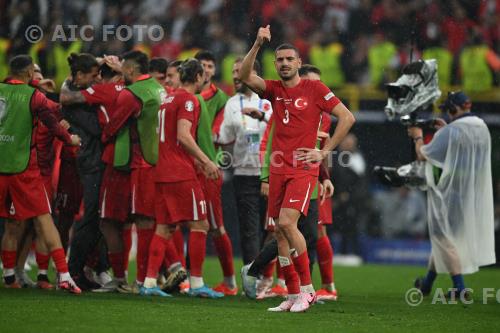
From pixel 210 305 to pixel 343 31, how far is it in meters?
9.77

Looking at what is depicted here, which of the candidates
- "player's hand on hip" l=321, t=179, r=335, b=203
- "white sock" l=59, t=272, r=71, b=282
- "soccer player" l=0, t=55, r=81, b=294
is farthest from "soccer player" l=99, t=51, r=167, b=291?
"player's hand on hip" l=321, t=179, r=335, b=203

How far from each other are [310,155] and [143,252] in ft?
8.37

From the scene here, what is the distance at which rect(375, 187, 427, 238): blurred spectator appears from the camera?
64.2 ft

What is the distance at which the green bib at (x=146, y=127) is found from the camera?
1025 cm

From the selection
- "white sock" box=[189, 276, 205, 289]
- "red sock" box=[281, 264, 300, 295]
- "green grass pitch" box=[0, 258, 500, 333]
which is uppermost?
"red sock" box=[281, 264, 300, 295]

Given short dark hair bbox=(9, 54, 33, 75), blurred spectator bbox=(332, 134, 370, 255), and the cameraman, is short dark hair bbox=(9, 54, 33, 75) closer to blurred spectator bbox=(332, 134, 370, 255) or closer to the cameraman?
the cameraman

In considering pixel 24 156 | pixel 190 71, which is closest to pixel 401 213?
pixel 190 71

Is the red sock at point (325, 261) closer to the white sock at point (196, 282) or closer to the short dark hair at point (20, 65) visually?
the white sock at point (196, 282)

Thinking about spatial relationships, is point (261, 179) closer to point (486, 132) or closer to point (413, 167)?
point (413, 167)

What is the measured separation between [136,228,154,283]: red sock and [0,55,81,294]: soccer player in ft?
2.48

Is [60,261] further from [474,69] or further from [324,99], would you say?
[474,69]

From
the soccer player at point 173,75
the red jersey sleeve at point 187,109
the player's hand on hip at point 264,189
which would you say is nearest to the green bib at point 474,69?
the soccer player at point 173,75

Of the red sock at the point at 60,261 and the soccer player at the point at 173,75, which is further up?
the soccer player at the point at 173,75

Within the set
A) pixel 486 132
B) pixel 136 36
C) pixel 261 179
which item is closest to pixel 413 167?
pixel 486 132
